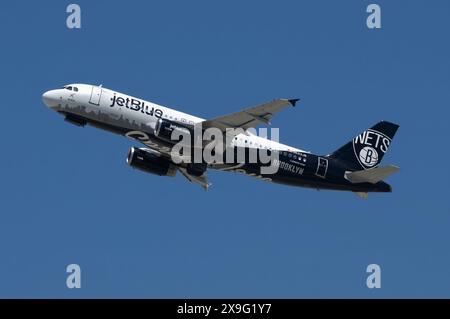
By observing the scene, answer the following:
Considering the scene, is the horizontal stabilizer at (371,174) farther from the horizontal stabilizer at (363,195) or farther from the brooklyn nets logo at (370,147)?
the brooklyn nets logo at (370,147)

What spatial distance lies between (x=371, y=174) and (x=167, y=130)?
1687 cm

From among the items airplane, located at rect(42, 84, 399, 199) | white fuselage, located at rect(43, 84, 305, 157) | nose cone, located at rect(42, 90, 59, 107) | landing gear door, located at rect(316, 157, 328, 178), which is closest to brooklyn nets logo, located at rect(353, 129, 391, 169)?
airplane, located at rect(42, 84, 399, 199)

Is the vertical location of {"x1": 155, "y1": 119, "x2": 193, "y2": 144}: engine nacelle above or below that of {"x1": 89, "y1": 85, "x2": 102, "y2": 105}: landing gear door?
below

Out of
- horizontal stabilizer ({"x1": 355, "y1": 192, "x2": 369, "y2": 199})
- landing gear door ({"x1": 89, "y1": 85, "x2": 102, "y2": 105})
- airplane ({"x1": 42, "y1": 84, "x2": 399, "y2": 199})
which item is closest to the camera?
airplane ({"x1": 42, "y1": 84, "x2": 399, "y2": 199})

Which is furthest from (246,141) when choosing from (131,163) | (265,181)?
(131,163)

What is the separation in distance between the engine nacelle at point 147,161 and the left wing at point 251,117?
23.1 ft

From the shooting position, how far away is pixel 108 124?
3024 inches

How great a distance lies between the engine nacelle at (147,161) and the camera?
8150cm

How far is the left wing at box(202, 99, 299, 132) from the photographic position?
233 ft

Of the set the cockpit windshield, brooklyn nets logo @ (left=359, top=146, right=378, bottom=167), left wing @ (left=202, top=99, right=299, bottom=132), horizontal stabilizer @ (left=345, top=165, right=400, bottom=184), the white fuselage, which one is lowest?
horizontal stabilizer @ (left=345, top=165, right=400, bottom=184)

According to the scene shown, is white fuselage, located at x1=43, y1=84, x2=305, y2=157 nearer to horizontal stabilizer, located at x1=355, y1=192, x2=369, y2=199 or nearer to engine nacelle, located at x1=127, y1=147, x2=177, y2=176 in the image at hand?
engine nacelle, located at x1=127, y1=147, x2=177, y2=176

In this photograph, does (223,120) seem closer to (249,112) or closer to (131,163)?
(249,112)

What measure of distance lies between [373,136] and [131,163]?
2096 centimetres

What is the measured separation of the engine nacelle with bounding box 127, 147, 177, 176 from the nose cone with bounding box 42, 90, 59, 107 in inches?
314
